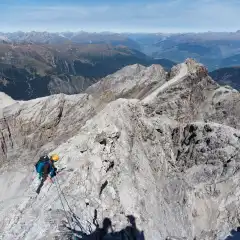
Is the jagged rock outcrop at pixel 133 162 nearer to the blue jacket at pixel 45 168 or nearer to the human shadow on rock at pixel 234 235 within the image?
the human shadow on rock at pixel 234 235

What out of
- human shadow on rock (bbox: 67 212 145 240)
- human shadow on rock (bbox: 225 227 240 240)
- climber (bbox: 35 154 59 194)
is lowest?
human shadow on rock (bbox: 225 227 240 240)

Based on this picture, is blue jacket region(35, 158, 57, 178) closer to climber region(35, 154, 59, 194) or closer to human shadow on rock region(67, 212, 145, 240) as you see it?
climber region(35, 154, 59, 194)

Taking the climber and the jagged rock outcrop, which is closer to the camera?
the jagged rock outcrop

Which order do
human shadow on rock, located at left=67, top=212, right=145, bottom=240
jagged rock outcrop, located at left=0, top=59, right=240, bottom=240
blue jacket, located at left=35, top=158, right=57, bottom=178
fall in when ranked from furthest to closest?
blue jacket, located at left=35, top=158, right=57, bottom=178 → jagged rock outcrop, located at left=0, top=59, right=240, bottom=240 → human shadow on rock, located at left=67, top=212, right=145, bottom=240

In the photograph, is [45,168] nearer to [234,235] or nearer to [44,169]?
[44,169]

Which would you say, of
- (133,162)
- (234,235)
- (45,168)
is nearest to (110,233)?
(45,168)

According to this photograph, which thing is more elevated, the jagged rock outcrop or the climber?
the climber

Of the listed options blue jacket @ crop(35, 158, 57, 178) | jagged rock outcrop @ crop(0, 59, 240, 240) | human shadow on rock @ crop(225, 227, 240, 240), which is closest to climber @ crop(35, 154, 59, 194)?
blue jacket @ crop(35, 158, 57, 178)

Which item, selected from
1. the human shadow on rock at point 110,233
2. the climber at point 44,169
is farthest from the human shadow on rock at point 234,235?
the climber at point 44,169

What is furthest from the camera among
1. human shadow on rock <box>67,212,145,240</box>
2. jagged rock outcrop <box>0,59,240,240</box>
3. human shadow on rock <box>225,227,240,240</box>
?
human shadow on rock <box>225,227,240,240</box>
